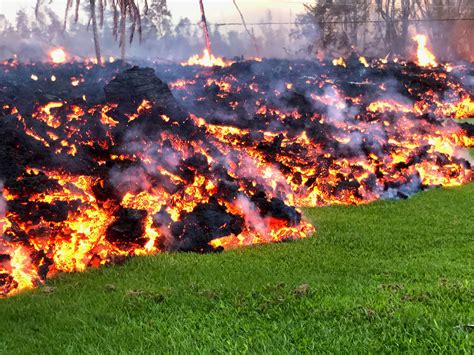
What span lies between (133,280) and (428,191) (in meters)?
9.27

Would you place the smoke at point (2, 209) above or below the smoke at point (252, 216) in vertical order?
above

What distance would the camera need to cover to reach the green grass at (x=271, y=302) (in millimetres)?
5609

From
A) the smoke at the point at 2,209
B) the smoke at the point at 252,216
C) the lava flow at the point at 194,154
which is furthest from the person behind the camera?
the smoke at the point at 252,216

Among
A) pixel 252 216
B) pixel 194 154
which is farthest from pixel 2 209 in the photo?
pixel 252 216

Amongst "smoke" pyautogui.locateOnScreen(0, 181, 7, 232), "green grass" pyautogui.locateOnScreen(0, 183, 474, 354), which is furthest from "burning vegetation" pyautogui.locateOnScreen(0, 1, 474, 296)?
"green grass" pyautogui.locateOnScreen(0, 183, 474, 354)

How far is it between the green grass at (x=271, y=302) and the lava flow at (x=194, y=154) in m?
0.83

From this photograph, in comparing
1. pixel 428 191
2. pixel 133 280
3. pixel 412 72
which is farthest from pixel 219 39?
pixel 133 280

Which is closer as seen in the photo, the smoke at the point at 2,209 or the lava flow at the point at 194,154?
the smoke at the point at 2,209

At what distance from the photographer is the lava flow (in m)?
9.26

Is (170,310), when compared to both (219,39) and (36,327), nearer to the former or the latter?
(36,327)

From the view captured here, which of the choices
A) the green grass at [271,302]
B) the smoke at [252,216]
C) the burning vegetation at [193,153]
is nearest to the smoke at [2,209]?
the burning vegetation at [193,153]

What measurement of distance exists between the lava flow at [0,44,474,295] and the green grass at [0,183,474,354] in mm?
831

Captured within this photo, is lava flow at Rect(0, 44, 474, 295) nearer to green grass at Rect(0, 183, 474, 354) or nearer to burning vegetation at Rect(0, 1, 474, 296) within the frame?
burning vegetation at Rect(0, 1, 474, 296)

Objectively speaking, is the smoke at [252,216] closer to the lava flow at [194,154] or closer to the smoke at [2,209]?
the lava flow at [194,154]
